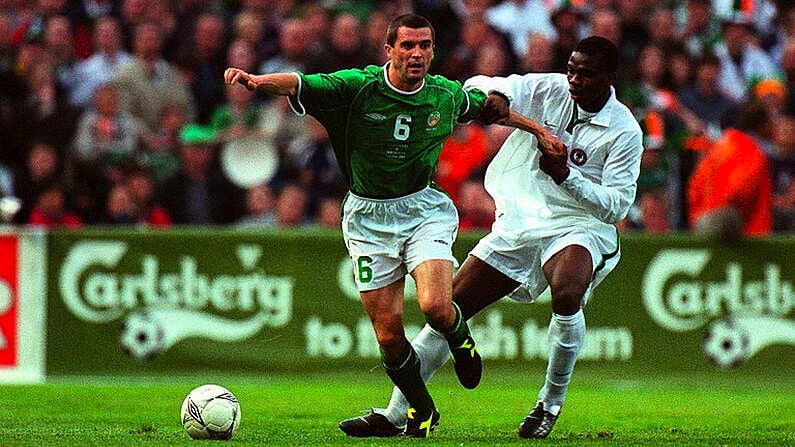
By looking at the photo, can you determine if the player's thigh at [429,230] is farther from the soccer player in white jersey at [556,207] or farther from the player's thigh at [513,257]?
the soccer player in white jersey at [556,207]

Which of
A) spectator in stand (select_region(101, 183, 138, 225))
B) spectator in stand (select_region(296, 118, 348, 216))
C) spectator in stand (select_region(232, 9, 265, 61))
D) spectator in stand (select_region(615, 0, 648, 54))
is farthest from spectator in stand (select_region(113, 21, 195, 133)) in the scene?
spectator in stand (select_region(615, 0, 648, 54))

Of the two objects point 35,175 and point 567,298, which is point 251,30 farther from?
point 567,298

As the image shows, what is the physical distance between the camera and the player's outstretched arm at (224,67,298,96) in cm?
771

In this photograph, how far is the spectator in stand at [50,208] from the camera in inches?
548

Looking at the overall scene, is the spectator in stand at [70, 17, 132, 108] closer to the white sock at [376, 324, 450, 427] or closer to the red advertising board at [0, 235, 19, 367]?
the red advertising board at [0, 235, 19, 367]

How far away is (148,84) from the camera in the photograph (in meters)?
15.1

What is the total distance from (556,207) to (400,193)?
1083mm

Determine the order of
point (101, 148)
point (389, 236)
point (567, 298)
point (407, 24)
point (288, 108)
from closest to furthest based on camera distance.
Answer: point (407, 24) → point (389, 236) → point (567, 298) → point (101, 148) → point (288, 108)

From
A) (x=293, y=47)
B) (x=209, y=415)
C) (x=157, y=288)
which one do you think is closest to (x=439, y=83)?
(x=209, y=415)

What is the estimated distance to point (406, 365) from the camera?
8.55 m

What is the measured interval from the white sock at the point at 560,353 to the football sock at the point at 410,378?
2.50 ft

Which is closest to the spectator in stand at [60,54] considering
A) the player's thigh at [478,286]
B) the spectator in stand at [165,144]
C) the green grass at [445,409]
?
the spectator in stand at [165,144]

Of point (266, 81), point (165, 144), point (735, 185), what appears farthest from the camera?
point (165, 144)

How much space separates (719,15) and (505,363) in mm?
5221
